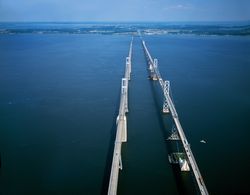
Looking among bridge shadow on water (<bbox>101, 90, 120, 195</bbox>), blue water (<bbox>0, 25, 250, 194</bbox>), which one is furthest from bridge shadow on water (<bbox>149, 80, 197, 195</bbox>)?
bridge shadow on water (<bbox>101, 90, 120, 195</bbox>)

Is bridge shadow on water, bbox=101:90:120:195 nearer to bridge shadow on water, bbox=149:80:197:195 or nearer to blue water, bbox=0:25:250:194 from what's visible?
blue water, bbox=0:25:250:194

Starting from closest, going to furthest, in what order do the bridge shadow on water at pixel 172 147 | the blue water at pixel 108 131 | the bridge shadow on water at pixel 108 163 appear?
the bridge shadow on water at pixel 172 147 < the bridge shadow on water at pixel 108 163 < the blue water at pixel 108 131

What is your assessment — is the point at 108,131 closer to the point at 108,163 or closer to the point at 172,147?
the point at 108,163

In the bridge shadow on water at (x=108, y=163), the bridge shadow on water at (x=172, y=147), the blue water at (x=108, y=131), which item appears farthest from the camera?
the blue water at (x=108, y=131)

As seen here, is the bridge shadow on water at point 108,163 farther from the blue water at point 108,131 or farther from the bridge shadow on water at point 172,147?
the bridge shadow on water at point 172,147

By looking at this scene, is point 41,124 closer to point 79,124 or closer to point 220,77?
point 79,124

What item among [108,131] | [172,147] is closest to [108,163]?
[108,131]

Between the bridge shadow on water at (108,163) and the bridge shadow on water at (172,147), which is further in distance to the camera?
the bridge shadow on water at (108,163)

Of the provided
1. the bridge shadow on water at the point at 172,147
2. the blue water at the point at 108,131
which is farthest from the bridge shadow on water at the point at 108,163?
the bridge shadow on water at the point at 172,147
